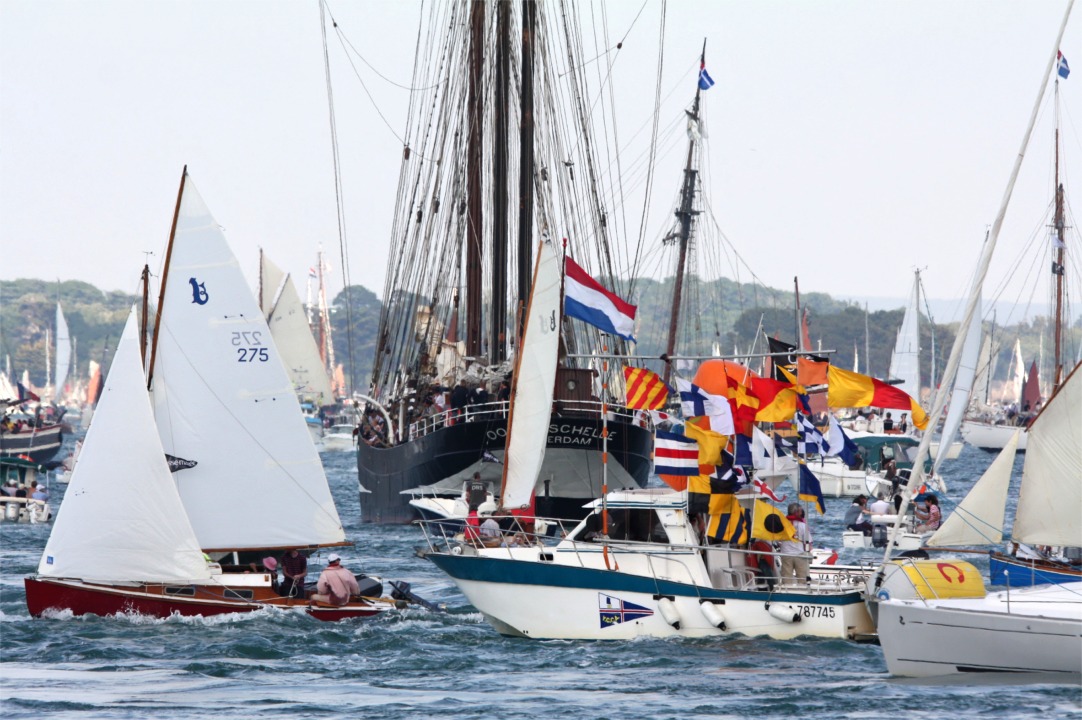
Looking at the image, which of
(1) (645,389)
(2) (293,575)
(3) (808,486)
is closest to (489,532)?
(2) (293,575)

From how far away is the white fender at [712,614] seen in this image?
90.9 ft

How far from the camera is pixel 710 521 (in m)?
29.1

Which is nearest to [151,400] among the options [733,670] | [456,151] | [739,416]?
[739,416]

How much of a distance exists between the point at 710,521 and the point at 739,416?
249 centimetres

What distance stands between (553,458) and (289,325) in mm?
66336

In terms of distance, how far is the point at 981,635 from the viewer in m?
23.7

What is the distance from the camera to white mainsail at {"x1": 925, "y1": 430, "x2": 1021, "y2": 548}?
34312 mm

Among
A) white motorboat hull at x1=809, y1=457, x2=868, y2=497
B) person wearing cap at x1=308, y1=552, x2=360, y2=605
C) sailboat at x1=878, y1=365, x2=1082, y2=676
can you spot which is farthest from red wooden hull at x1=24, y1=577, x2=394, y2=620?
white motorboat hull at x1=809, y1=457, x2=868, y2=497

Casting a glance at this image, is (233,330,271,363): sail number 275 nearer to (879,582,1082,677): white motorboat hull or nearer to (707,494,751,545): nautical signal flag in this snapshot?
(707,494,751,545): nautical signal flag

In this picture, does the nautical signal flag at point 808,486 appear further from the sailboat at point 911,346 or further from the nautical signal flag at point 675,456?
the sailboat at point 911,346

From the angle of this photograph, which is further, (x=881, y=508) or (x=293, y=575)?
(x=881, y=508)

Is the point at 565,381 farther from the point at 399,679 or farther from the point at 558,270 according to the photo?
the point at 399,679

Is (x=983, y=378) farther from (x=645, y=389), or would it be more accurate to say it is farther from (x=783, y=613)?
(x=783, y=613)

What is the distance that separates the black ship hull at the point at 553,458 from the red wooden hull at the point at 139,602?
18.1 metres
